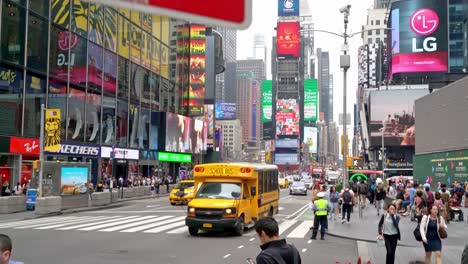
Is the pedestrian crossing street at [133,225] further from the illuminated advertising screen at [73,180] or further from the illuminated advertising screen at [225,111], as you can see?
the illuminated advertising screen at [225,111]

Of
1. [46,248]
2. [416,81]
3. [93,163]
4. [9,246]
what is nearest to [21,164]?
[93,163]

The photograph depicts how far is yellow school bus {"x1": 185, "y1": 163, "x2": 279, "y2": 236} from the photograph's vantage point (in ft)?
59.1

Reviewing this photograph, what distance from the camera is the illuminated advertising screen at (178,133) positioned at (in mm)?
67188

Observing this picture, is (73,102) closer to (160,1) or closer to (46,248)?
(46,248)

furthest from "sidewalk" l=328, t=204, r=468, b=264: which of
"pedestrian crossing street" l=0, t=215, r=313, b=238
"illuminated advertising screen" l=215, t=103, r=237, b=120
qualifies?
"illuminated advertising screen" l=215, t=103, r=237, b=120

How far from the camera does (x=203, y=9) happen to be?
208 cm

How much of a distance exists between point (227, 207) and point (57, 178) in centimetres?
1555

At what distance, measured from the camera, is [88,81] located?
47.2m

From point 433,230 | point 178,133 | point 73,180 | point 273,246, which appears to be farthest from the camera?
point 178,133

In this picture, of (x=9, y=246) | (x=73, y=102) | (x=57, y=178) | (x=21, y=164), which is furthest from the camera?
(x=73, y=102)

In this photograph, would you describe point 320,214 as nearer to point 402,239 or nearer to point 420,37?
point 402,239

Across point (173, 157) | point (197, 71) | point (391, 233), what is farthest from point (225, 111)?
point (391, 233)

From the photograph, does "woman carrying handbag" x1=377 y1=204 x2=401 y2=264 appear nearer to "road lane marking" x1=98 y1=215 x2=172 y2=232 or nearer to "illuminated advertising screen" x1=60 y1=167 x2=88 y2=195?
"road lane marking" x1=98 y1=215 x2=172 y2=232

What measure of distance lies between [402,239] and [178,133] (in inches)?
2158
